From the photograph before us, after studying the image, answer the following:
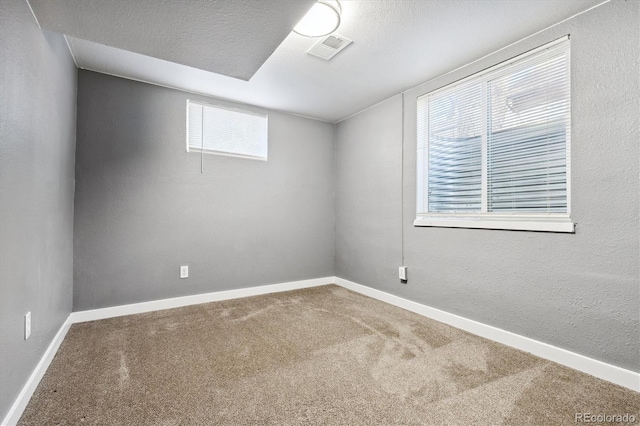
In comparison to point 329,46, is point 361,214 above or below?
below

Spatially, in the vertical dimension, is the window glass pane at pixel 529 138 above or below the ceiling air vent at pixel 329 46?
below

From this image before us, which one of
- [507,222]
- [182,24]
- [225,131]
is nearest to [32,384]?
[182,24]

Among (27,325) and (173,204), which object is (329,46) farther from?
(27,325)

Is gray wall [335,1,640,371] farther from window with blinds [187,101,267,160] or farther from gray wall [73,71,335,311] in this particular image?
window with blinds [187,101,267,160]

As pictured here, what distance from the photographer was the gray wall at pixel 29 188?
1303mm

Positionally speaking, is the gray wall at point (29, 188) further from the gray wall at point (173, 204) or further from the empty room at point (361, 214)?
the gray wall at point (173, 204)

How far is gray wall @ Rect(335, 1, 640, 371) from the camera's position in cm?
171

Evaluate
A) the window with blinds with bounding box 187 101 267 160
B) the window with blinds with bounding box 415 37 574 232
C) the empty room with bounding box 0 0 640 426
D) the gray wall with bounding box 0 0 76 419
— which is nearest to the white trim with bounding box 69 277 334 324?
the empty room with bounding box 0 0 640 426

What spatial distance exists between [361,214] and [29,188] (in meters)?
3.00

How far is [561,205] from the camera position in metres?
2.00

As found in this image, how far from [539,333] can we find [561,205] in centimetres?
91

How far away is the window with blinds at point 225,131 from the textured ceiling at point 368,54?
0.63ft

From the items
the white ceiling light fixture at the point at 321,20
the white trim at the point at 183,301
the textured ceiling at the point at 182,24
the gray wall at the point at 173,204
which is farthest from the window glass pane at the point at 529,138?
the white trim at the point at 183,301

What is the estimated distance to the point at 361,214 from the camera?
3725 millimetres
